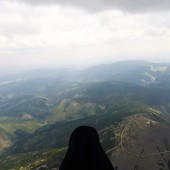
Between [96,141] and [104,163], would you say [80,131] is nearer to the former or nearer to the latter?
[96,141]

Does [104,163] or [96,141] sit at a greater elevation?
[96,141]

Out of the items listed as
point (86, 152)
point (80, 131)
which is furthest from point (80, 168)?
point (80, 131)

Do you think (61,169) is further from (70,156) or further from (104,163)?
(104,163)

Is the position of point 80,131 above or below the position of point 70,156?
above

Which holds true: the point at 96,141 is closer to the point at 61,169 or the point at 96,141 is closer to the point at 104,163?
the point at 104,163

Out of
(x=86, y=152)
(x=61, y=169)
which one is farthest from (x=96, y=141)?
(x=61, y=169)
